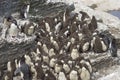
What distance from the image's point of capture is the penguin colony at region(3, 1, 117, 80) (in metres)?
19.6

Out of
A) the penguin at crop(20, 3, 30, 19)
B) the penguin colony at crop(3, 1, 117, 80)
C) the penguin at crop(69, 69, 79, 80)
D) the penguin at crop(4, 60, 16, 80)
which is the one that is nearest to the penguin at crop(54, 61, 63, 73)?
the penguin colony at crop(3, 1, 117, 80)

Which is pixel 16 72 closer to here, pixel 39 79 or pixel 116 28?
pixel 39 79

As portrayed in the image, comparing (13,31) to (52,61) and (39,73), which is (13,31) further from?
(39,73)

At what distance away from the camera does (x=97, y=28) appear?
2361 cm

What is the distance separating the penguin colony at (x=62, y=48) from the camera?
771 inches

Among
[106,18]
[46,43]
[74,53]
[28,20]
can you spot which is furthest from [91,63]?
[106,18]

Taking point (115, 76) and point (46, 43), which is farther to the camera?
point (46, 43)

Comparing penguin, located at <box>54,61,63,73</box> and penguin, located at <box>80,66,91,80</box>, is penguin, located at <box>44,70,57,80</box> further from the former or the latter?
penguin, located at <box>80,66,91,80</box>

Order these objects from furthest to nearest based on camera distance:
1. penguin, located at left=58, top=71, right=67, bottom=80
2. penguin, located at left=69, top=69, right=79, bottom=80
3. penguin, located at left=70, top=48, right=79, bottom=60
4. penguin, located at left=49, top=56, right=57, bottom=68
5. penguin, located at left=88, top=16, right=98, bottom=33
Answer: penguin, located at left=88, top=16, right=98, bottom=33 → penguin, located at left=70, top=48, right=79, bottom=60 → penguin, located at left=49, top=56, right=57, bottom=68 → penguin, located at left=58, top=71, right=67, bottom=80 → penguin, located at left=69, top=69, right=79, bottom=80

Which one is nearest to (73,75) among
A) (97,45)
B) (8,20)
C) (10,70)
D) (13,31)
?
(10,70)

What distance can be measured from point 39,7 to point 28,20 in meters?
1.36

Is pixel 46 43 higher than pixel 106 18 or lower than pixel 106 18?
higher

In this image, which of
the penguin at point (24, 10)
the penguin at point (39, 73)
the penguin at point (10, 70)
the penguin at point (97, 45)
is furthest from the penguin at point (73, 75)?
the penguin at point (24, 10)

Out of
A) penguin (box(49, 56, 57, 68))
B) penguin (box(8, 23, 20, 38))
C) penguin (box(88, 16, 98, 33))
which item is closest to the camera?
penguin (box(49, 56, 57, 68))
